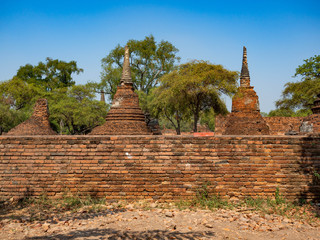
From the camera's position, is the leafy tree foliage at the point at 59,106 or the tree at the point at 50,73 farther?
the tree at the point at 50,73

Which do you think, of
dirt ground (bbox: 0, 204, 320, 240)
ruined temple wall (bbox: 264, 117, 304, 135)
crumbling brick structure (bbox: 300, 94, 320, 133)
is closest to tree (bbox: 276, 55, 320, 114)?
ruined temple wall (bbox: 264, 117, 304, 135)

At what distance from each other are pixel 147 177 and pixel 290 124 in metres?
14.8

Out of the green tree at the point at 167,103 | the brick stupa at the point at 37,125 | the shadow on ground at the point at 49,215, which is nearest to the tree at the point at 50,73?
the green tree at the point at 167,103

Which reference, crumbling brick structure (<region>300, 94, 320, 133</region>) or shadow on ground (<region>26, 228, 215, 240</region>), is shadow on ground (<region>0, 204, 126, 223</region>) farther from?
crumbling brick structure (<region>300, 94, 320, 133</region>)

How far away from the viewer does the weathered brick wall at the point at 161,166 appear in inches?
215

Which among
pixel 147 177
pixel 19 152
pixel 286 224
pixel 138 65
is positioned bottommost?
pixel 286 224

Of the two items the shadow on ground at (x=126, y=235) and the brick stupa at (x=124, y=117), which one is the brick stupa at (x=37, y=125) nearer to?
the brick stupa at (x=124, y=117)

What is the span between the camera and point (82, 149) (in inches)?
224

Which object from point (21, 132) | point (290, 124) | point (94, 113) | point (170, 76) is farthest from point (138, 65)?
point (21, 132)

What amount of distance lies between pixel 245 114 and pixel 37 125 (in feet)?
28.4

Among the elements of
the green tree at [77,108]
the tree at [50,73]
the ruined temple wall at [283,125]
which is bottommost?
the ruined temple wall at [283,125]

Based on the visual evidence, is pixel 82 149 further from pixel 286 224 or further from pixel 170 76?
pixel 170 76

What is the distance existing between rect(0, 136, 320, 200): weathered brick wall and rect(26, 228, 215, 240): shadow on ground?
1419mm

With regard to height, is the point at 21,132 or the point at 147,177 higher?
the point at 21,132
